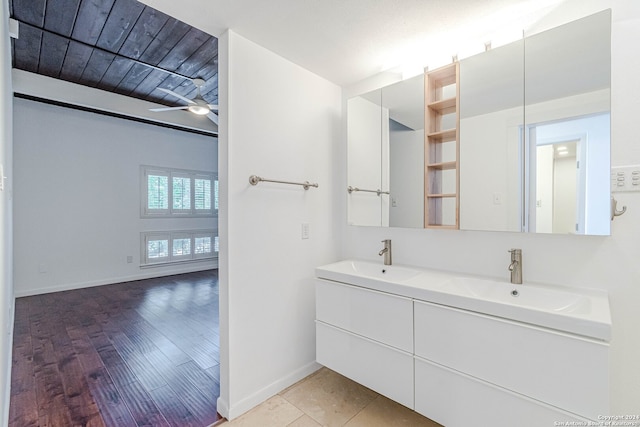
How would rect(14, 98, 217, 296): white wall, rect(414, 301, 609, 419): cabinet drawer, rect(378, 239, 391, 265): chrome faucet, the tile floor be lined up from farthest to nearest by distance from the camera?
rect(14, 98, 217, 296): white wall
rect(378, 239, 391, 265): chrome faucet
the tile floor
rect(414, 301, 609, 419): cabinet drawer

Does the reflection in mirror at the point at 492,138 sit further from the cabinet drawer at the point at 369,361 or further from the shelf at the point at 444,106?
the cabinet drawer at the point at 369,361

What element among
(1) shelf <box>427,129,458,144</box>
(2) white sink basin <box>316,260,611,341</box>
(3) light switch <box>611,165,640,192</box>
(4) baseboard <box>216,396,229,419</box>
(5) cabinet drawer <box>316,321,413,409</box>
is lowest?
(4) baseboard <box>216,396,229,419</box>

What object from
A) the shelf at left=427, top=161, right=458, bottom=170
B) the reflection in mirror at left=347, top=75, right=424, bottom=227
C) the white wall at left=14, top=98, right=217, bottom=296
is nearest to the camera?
the shelf at left=427, top=161, right=458, bottom=170

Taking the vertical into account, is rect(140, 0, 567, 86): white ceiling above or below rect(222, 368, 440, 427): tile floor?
above

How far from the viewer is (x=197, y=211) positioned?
6.00 metres

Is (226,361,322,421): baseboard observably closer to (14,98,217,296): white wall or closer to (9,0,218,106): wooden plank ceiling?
(9,0,218,106): wooden plank ceiling

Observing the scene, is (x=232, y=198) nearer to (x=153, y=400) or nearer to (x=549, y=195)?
(x=153, y=400)

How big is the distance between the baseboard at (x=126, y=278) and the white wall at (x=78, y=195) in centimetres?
2

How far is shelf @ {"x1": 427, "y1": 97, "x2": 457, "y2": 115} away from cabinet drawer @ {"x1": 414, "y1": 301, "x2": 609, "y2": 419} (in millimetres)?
1203

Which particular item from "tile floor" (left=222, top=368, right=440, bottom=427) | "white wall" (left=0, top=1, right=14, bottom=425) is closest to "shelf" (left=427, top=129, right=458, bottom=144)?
"tile floor" (left=222, top=368, right=440, bottom=427)

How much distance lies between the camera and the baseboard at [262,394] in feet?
5.76

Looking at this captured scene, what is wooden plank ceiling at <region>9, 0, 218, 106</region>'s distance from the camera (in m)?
2.34

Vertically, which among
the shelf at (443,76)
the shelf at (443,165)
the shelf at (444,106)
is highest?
the shelf at (443,76)

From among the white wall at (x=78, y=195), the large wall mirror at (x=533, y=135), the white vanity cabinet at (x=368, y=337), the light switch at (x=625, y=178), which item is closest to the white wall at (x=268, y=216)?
the white vanity cabinet at (x=368, y=337)
